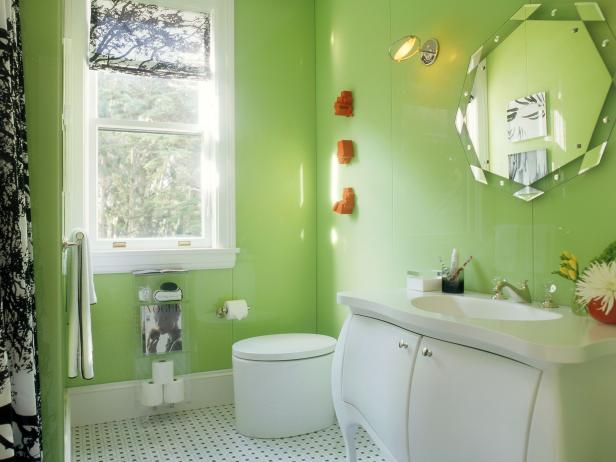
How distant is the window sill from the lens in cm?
271

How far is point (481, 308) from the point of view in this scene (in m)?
1.71

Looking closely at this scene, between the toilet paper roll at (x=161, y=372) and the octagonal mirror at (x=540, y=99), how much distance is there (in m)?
1.89

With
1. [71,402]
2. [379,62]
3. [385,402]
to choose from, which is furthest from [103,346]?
[379,62]

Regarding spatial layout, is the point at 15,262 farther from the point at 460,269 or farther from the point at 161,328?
the point at 161,328

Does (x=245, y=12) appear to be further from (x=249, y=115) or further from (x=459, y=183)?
(x=459, y=183)

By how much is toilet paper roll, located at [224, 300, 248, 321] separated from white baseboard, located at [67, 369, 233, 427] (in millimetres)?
392

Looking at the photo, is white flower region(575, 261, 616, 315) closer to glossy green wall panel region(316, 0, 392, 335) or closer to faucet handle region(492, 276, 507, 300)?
faucet handle region(492, 276, 507, 300)

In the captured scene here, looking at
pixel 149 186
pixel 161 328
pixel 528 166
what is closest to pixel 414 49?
pixel 528 166

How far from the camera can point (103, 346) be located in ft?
8.98

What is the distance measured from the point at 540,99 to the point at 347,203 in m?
1.28

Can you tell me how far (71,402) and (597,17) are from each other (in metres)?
2.88

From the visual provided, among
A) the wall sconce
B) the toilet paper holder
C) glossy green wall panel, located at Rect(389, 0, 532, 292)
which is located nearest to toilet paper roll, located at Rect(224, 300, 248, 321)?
the toilet paper holder

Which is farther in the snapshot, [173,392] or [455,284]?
[173,392]

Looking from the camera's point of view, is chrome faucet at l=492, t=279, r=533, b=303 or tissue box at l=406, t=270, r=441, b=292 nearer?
chrome faucet at l=492, t=279, r=533, b=303
